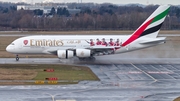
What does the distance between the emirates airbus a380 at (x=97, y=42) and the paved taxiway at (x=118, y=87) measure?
14.2 feet

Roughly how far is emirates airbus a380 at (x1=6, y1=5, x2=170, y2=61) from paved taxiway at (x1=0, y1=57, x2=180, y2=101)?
4.33 m

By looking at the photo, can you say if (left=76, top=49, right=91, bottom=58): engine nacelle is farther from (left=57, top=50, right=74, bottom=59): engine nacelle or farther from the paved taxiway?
the paved taxiway

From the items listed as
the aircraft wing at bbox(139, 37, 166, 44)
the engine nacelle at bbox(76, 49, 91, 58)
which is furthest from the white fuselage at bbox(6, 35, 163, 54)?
the engine nacelle at bbox(76, 49, 91, 58)

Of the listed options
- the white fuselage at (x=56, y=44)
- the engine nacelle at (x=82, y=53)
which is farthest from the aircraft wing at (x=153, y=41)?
the engine nacelle at (x=82, y=53)

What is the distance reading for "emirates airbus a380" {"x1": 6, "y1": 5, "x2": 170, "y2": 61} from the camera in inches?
2655

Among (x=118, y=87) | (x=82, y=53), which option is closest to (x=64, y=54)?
(x=82, y=53)

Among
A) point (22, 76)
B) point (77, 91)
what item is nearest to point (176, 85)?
point (77, 91)

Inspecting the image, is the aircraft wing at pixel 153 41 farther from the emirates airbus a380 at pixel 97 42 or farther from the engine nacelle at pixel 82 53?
the engine nacelle at pixel 82 53

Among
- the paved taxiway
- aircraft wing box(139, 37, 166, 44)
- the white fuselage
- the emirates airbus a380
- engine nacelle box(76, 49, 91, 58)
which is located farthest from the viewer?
the white fuselage

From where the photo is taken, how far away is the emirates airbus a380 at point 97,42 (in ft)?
221

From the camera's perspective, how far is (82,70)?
6006cm

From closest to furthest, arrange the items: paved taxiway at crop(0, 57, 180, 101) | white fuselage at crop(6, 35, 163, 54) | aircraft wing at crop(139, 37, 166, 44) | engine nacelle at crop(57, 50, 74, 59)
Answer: paved taxiway at crop(0, 57, 180, 101) → aircraft wing at crop(139, 37, 166, 44) → engine nacelle at crop(57, 50, 74, 59) → white fuselage at crop(6, 35, 163, 54)

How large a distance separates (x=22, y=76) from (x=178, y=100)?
20.8 metres

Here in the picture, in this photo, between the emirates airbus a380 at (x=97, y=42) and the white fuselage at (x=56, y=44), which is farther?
the white fuselage at (x=56, y=44)
